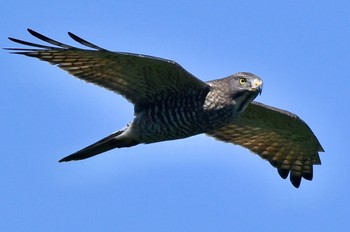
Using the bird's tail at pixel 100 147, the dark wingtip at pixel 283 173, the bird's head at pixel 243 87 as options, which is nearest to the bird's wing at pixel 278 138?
the dark wingtip at pixel 283 173

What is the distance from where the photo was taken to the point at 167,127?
14.1 meters

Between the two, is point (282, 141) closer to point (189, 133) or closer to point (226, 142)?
point (226, 142)

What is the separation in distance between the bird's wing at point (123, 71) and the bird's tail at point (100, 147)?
60cm

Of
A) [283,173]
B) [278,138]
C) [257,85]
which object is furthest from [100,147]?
[283,173]

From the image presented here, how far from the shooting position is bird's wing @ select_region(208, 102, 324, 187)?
1559 centimetres

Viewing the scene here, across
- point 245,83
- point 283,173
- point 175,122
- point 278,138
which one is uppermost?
point 245,83

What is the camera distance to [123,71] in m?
14.1

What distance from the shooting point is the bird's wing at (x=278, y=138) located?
15594mm

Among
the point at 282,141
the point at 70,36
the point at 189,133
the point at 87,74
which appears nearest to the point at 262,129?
the point at 282,141

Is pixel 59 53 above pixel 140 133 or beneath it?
Answer: above

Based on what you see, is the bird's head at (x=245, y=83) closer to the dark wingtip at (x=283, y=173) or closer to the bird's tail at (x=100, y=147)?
the bird's tail at (x=100, y=147)

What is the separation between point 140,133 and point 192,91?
95 cm

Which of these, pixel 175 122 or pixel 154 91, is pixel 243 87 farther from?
pixel 154 91

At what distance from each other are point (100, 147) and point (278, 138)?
122 inches
